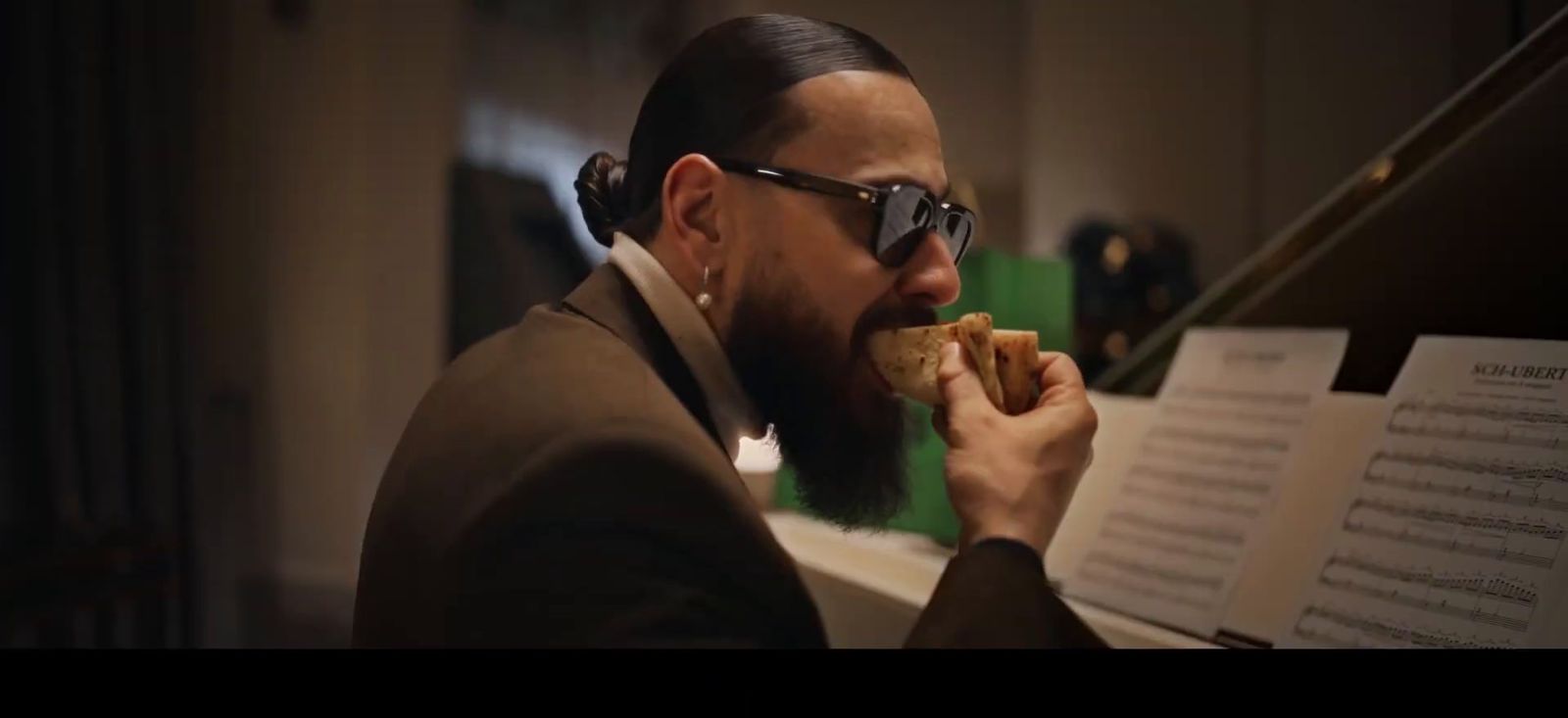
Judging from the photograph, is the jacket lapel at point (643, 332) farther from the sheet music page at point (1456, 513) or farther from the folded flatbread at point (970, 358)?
the sheet music page at point (1456, 513)

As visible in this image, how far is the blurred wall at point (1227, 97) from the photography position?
1174 mm

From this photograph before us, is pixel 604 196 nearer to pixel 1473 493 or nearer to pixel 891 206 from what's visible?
pixel 891 206

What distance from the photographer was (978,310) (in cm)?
91

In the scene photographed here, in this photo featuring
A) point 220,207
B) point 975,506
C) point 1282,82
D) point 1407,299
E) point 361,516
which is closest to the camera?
point 975,506

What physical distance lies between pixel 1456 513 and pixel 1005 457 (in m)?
0.54

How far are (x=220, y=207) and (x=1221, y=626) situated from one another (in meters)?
1.15

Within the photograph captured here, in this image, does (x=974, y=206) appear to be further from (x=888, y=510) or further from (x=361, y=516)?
(x=361, y=516)

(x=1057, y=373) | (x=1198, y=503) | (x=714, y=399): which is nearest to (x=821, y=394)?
(x=714, y=399)

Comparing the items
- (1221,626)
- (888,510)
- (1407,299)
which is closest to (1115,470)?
(1221,626)

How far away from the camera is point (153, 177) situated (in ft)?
3.41

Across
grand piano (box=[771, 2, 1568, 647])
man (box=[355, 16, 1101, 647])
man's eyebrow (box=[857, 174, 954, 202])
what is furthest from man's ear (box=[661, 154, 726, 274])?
grand piano (box=[771, 2, 1568, 647])

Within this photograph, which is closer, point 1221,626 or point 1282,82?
point 1221,626

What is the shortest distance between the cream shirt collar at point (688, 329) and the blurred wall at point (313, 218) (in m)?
0.27

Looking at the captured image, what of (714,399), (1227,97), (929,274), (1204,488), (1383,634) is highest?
(1227,97)
